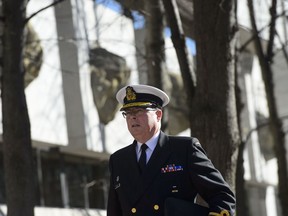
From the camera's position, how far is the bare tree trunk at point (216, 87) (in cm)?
920

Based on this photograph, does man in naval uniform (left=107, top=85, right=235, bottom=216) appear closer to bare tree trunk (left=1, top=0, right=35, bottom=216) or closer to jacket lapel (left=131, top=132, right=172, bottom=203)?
jacket lapel (left=131, top=132, right=172, bottom=203)

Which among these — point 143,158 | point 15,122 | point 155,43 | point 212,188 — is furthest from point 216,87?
point 155,43

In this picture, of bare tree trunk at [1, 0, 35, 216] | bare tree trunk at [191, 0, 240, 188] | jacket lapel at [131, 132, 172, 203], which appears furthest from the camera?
bare tree trunk at [1, 0, 35, 216]

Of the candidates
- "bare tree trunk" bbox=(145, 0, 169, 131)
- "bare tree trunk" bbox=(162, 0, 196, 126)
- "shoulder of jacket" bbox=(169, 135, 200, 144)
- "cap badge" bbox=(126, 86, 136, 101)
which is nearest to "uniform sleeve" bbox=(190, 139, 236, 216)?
"shoulder of jacket" bbox=(169, 135, 200, 144)

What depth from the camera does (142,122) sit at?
5473mm

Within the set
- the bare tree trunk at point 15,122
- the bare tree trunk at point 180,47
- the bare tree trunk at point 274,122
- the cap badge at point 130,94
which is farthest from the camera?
the bare tree trunk at point 274,122

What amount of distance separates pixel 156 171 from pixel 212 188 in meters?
0.42

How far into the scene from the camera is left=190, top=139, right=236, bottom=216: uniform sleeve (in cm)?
527

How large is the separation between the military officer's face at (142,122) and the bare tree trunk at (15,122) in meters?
5.08

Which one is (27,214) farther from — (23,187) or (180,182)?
(180,182)

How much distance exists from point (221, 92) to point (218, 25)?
0.77 metres

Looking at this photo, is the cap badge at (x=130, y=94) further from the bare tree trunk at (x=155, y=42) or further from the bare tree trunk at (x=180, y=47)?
the bare tree trunk at (x=155, y=42)

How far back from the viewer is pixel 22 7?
35.9 ft

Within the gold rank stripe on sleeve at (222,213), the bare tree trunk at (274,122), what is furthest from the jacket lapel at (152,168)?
the bare tree trunk at (274,122)
